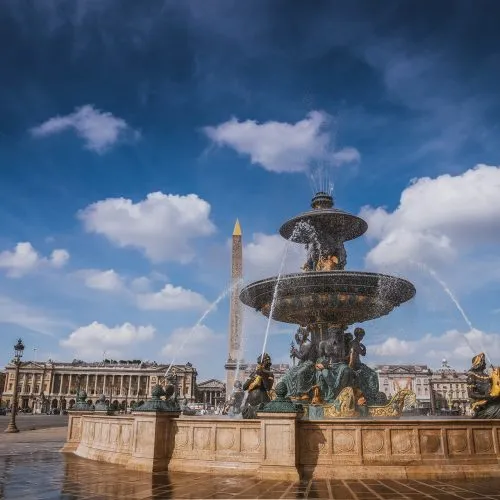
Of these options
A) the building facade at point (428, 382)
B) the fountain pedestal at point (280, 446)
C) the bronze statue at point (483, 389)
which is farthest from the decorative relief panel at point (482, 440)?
the building facade at point (428, 382)

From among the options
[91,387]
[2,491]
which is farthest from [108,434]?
[91,387]

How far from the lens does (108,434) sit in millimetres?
11805

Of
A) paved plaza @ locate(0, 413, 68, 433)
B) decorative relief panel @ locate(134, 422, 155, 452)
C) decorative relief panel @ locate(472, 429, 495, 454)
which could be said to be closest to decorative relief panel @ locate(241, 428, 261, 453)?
decorative relief panel @ locate(134, 422, 155, 452)

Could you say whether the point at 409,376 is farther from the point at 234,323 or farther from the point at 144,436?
the point at 144,436

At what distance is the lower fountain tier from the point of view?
14594 millimetres

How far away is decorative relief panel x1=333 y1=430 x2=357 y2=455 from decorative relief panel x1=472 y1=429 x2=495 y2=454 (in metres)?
2.18

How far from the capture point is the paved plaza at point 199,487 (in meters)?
7.32

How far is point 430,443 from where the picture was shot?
9.16m

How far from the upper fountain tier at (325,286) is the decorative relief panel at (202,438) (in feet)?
19.4

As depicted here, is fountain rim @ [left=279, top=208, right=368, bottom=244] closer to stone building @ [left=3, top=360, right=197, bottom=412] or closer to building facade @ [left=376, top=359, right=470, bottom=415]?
building facade @ [left=376, top=359, right=470, bottom=415]

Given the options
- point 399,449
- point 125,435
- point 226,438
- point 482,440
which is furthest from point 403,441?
point 125,435

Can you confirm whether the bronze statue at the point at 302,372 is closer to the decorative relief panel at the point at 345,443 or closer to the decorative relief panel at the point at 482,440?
the decorative relief panel at the point at 345,443

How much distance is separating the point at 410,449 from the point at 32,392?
150824 millimetres

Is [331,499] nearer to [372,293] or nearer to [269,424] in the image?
[269,424]
